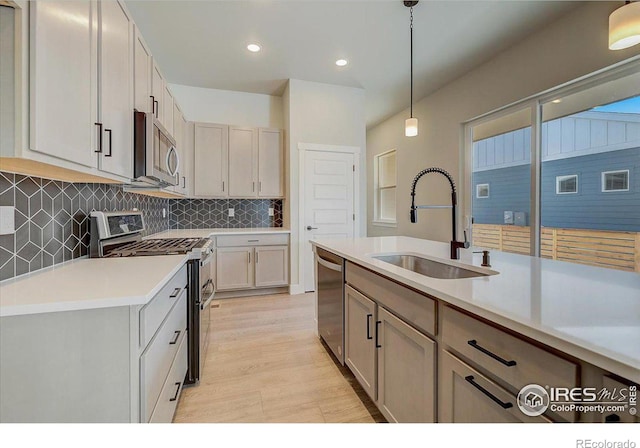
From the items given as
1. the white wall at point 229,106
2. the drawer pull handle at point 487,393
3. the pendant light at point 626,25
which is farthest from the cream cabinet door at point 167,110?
the pendant light at point 626,25

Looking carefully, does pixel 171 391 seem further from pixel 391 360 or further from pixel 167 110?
pixel 167 110

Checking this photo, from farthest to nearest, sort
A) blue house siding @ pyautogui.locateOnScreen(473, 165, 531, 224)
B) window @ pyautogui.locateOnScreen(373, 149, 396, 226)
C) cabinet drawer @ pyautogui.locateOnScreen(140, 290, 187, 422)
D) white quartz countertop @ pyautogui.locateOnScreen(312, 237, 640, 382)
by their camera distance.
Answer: window @ pyautogui.locateOnScreen(373, 149, 396, 226), blue house siding @ pyautogui.locateOnScreen(473, 165, 531, 224), cabinet drawer @ pyautogui.locateOnScreen(140, 290, 187, 422), white quartz countertop @ pyautogui.locateOnScreen(312, 237, 640, 382)

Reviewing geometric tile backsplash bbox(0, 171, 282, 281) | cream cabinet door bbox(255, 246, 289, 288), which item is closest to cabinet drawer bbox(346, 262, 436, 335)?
geometric tile backsplash bbox(0, 171, 282, 281)

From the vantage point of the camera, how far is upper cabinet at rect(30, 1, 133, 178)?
978 mm

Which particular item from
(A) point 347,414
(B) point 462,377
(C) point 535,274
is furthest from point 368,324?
(C) point 535,274

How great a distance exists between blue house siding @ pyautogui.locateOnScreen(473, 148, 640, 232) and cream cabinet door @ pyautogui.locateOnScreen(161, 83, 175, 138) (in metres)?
3.75

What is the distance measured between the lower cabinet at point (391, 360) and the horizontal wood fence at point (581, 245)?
2.40 meters

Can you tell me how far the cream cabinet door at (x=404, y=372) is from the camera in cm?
116

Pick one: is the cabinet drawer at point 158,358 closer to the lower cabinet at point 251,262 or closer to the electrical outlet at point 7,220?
the electrical outlet at point 7,220

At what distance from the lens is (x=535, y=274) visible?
4.12 feet

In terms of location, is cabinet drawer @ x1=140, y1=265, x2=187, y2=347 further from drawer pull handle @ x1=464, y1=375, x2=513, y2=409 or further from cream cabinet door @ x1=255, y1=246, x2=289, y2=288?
cream cabinet door @ x1=255, y1=246, x2=289, y2=288

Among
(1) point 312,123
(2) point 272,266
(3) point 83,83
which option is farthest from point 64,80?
(1) point 312,123

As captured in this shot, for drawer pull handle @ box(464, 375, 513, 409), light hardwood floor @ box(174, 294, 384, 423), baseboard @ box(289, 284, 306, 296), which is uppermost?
drawer pull handle @ box(464, 375, 513, 409)

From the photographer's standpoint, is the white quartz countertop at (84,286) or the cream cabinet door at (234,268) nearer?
the white quartz countertop at (84,286)
